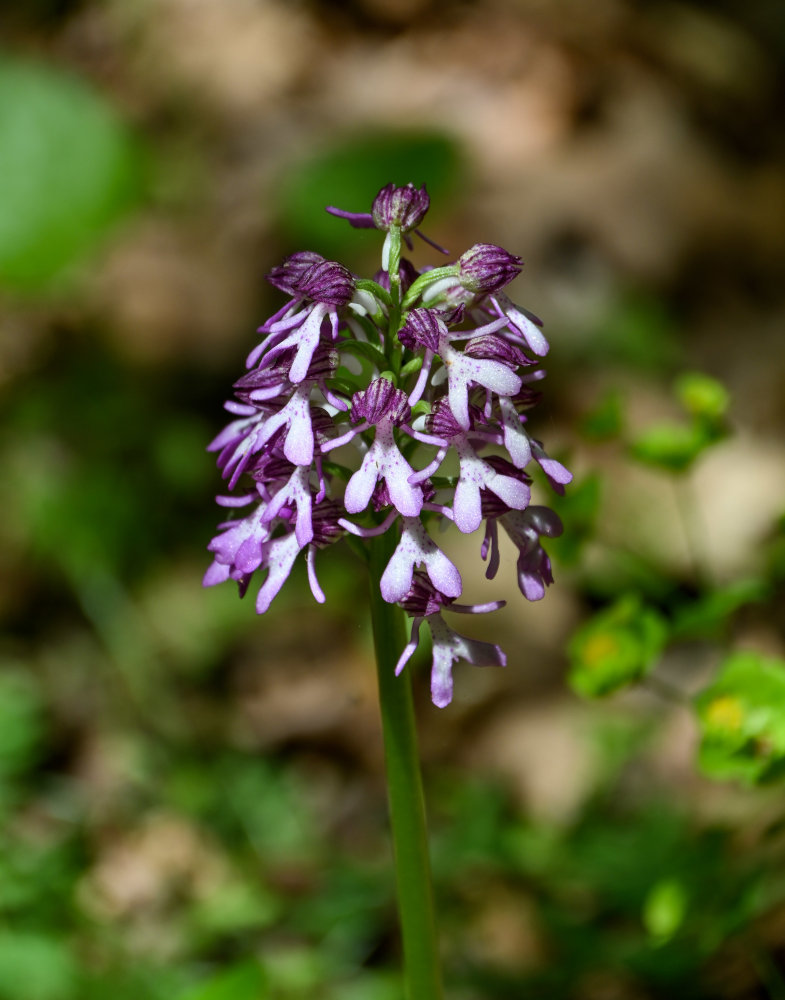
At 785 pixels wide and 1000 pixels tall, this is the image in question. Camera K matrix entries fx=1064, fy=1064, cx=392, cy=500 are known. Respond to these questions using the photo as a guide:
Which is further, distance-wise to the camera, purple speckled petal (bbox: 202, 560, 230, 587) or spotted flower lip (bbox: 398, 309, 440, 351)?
purple speckled petal (bbox: 202, 560, 230, 587)

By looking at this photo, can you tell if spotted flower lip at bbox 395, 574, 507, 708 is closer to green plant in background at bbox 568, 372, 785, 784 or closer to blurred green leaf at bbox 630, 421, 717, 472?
green plant in background at bbox 568, 372, 785, 784

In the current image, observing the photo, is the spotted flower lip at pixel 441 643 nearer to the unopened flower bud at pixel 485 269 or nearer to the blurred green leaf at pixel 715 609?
the unopened flower bud at pixel 485 269

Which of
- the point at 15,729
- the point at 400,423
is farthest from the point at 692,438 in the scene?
the point at 15,729

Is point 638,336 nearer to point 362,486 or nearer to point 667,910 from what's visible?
point 667,910

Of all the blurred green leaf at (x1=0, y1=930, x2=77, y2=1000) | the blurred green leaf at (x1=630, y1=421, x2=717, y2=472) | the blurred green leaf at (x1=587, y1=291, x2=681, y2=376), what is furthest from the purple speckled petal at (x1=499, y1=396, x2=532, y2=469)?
the blurred green leaf at (x1=587, y1=291, x2=681, y2=376)

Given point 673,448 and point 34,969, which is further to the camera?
point 34,969

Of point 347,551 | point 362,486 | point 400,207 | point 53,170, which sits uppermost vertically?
point 53,170
